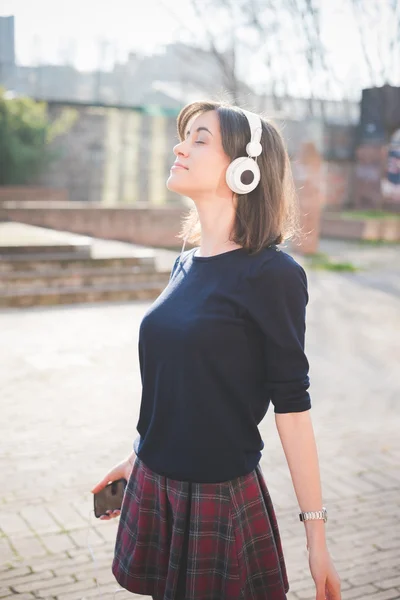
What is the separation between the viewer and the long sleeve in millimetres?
2109

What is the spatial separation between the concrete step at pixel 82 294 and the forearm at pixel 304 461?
9234 mm

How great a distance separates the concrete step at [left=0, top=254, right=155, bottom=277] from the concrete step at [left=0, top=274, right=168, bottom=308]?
1.33 ft

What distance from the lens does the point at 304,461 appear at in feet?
7.06

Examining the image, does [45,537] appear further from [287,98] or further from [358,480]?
[287,98]

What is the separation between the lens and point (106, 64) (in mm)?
32062

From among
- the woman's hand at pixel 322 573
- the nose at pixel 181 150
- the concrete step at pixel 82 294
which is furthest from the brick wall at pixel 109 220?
the woman's hand at pixel 322 573

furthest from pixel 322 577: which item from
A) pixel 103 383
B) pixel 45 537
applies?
pixel 103 383

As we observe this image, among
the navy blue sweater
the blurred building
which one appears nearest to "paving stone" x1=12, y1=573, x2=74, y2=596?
the navy blue sweater

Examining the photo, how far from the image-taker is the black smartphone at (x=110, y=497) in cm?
263

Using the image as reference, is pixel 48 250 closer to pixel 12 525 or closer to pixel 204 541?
pixel 12 525

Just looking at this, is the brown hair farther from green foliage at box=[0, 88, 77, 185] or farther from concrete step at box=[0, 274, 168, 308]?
green foliage at box=[0, 88, 77, 185]

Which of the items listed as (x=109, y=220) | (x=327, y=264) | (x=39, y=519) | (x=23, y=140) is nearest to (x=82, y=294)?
(x=327, y=264)

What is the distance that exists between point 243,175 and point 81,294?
378 inches

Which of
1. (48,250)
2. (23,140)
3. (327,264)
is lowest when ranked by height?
(327,264)
